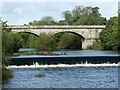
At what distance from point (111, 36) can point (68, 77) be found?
69.9 m

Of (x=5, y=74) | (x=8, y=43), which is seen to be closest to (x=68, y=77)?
(x=5, y=74)

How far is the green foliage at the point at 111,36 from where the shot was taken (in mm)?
111262

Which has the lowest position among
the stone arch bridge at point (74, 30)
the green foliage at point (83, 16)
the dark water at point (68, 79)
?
the dark water at point (68, 79)

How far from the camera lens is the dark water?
38625mm

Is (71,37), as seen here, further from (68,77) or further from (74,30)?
(68,77)

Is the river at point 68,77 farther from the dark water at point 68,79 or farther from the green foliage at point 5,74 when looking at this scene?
the green foliage at point 5,74

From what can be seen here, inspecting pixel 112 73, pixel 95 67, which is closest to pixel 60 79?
pixel 112 73

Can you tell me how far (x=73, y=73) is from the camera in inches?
1953

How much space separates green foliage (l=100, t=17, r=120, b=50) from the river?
5237 cm

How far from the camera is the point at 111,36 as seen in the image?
114 metres

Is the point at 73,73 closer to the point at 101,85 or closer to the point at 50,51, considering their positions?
the point at 101,85

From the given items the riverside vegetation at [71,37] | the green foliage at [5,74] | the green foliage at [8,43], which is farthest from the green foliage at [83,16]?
the green foliage at [5,74]

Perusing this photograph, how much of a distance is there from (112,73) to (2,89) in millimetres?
17547

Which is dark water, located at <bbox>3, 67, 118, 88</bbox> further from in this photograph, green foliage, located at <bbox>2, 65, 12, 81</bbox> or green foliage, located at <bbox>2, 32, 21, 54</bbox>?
green foliage, located at <bbox>2, 32, 21, 54</bbox>
